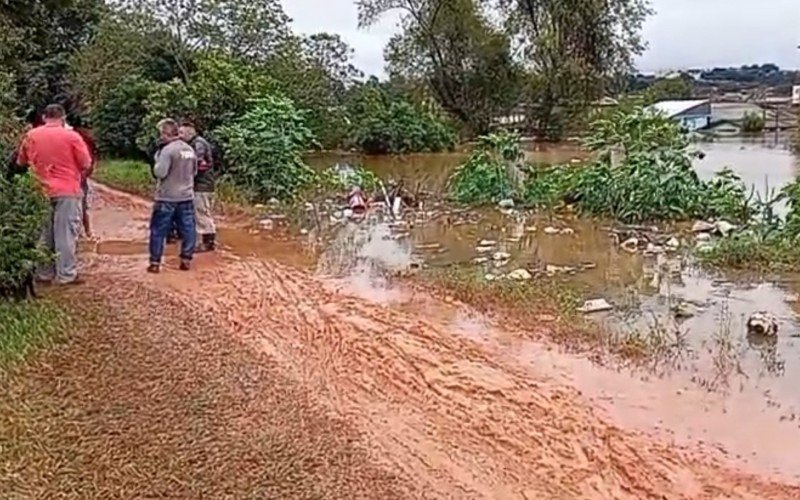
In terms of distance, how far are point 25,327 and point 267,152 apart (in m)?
10.0

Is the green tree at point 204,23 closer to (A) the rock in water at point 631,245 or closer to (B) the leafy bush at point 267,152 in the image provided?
(B) the leafy bush at point 267,152

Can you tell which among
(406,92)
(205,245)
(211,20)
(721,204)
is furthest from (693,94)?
(205,245)

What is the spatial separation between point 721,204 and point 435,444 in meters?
10.5

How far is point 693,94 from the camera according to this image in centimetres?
5019

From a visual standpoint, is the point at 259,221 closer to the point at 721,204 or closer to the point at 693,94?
the point at 721,204

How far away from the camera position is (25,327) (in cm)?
695

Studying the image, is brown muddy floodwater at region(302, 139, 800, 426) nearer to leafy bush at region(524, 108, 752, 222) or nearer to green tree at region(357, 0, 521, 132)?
leafy bush at region(524, 108, 752, 222)

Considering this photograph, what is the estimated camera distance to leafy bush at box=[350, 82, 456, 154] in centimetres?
3203

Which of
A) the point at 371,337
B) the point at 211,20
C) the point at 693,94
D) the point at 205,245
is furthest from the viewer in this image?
the point at 693,94

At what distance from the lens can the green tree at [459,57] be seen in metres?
36.6

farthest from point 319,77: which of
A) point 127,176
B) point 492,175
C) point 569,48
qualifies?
→ point 569,48

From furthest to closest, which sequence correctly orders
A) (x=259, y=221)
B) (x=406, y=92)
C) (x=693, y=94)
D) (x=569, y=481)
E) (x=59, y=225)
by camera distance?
(x=693, y=94) → (x=406, y=92) → (x=259, y=221) → (x=59, y=225) → (x=569, y=481)

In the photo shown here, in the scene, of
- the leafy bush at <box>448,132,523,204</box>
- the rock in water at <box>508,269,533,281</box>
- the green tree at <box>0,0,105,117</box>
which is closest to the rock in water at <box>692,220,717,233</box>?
the leafy bush at <box>448,132,523,204</box>

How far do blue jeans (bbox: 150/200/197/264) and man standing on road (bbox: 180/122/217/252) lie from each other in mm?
906
